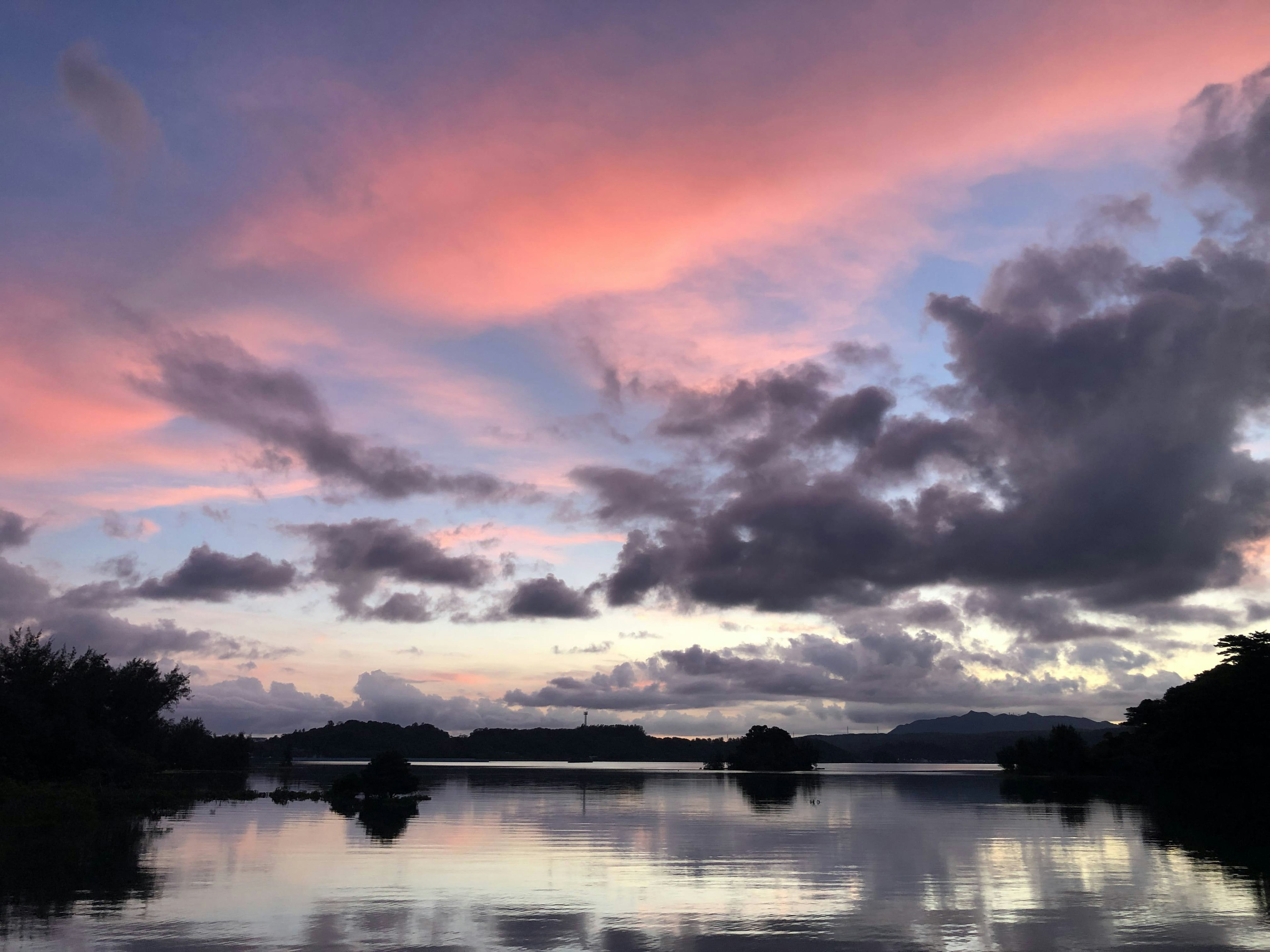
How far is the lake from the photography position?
1147 inches

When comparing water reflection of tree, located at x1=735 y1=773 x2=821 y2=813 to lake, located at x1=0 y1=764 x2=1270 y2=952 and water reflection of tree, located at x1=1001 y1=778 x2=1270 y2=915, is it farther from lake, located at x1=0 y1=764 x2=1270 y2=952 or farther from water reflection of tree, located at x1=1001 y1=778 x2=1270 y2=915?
water reflection of tree, located at x1=1001 y1=778 x2=1270 y2=915

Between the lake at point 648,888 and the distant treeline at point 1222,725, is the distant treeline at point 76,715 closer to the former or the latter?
the lake at point 648,888

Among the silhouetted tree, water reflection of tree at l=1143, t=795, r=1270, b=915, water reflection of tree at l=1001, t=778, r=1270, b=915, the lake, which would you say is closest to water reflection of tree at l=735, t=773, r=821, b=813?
the lake

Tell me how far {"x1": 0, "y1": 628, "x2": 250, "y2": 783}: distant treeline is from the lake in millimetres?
20973

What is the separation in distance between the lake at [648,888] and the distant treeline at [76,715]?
20973 millimetres

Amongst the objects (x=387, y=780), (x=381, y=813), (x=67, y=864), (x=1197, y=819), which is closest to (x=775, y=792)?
(x=387, y=780)

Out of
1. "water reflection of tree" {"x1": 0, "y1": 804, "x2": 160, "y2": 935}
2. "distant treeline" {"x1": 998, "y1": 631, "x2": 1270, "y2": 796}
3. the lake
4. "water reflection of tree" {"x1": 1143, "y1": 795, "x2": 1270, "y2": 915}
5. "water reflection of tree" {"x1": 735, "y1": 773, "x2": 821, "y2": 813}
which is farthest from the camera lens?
"distant treeline" {"x1": 998, "y1": 631, "x2": 1270, "y2": 796}

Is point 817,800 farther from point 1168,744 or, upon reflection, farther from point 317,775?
point 317,775

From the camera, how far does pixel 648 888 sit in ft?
131

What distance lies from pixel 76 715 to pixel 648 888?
7889cm

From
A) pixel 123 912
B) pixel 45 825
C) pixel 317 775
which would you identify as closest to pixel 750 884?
pixel 123 912

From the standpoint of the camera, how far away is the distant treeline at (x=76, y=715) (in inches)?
3342

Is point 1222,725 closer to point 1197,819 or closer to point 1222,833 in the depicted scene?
→ point 1197,819

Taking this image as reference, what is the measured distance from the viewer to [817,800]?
11144cm
